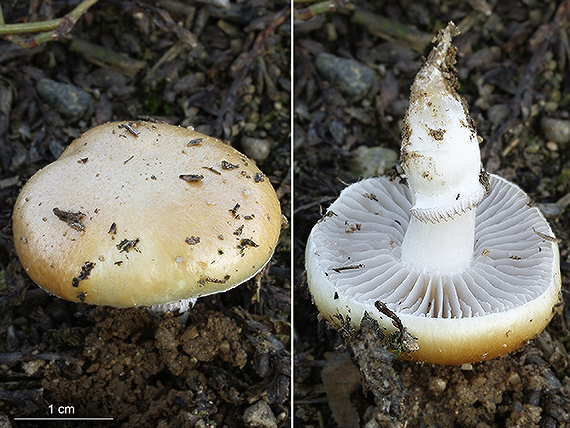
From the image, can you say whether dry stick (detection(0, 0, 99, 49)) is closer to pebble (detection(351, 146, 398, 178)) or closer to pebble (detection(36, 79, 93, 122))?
pebble (detection(36, 79, 93, 122))

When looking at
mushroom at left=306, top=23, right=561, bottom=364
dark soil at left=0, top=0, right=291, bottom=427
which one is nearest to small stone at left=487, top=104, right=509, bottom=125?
mushroom at left=306, top=23, right=561, bottom=364

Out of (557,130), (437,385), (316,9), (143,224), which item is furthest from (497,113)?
(143,224)

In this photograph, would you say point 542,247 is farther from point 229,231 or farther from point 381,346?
point 229,231

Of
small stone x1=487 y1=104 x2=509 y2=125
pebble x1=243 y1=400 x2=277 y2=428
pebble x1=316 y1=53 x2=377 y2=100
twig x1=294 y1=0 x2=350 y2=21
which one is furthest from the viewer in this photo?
pebble x1=316 y1=53 x2=377 y2=100

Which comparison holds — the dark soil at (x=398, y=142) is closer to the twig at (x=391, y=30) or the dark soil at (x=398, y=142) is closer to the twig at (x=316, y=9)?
the twig at (x=391, y=30)

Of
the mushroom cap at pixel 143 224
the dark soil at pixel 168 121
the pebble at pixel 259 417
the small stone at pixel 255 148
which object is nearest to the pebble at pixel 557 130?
the dark soil at pixel 168 121

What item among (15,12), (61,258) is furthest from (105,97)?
(61,258)

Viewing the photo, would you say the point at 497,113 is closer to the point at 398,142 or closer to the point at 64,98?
the point at 398,142
